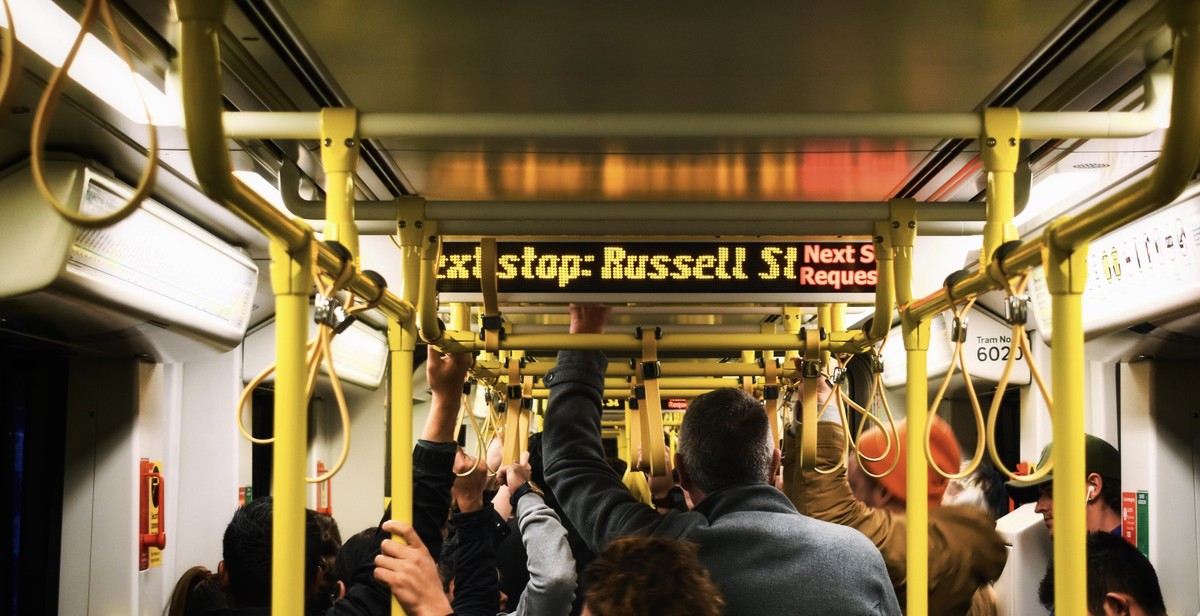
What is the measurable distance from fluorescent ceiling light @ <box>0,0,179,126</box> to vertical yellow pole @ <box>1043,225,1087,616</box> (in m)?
1.83

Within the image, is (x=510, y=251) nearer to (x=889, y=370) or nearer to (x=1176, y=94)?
(x=1176, y=94)

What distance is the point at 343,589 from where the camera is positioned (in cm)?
400

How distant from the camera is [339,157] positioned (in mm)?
2312

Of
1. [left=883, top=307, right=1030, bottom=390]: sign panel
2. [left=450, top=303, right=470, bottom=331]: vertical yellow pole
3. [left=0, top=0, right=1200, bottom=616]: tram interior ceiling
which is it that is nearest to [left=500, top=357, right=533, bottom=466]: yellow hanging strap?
[left=0, top=0, right=1200, bottom=616]: tram interior ceiling

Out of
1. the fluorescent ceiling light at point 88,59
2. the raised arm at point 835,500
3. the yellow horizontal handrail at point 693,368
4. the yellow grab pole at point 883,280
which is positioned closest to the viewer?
the fluorescent ceiling light at point 88,59

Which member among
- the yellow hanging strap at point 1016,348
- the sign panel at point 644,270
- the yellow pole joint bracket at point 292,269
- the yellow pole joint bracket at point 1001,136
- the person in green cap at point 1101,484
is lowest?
the person in green cap at point 1101,484

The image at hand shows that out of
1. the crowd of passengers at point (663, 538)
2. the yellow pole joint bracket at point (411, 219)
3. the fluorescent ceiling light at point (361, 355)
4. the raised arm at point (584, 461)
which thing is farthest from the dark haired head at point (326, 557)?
the fluorescent ceiling light at point (361, 355)

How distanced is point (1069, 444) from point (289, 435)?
4.52 ft

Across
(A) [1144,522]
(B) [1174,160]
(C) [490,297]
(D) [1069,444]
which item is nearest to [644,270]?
(C) [490,297]

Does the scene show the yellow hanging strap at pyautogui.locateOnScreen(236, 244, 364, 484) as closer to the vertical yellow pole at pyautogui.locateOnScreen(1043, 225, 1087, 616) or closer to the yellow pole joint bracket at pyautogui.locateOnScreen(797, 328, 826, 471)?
the vertical yellow pole at pyautogui.locateOnScreen(1043, 225, 1087, 616)

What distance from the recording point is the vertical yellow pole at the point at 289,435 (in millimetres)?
1850

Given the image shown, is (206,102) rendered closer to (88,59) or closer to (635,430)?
(88,59)

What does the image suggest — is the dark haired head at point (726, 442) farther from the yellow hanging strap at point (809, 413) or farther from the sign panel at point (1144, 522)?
the sign panel at point (1144, 522)

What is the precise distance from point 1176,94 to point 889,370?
7.77 meters
